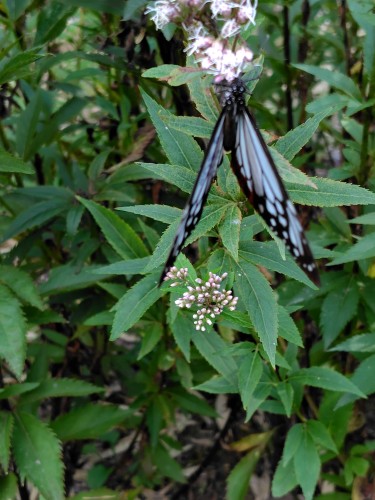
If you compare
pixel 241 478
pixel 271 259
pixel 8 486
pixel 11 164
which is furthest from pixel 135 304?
pixel 241 478

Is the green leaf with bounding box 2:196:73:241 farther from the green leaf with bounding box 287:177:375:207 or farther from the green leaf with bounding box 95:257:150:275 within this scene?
the green leaf with bounding box 287:177:375:207

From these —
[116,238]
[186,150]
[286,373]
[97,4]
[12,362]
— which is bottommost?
[286,373]

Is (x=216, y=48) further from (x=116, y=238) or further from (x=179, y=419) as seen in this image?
(x=179, y=419)

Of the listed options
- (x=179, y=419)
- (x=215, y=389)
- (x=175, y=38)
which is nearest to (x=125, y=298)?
(x=215, y=389)

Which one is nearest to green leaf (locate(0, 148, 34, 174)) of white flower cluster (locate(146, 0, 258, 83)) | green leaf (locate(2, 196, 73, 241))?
green leaf (locate(2, 196, 73, 241))

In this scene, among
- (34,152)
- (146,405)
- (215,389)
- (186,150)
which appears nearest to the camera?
(186,150)

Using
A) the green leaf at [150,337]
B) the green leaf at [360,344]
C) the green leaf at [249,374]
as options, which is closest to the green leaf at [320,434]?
the green leaf at [360,344]

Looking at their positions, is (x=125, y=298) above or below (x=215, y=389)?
above

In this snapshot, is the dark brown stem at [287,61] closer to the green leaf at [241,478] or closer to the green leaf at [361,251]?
the green leaf at [361,251]
